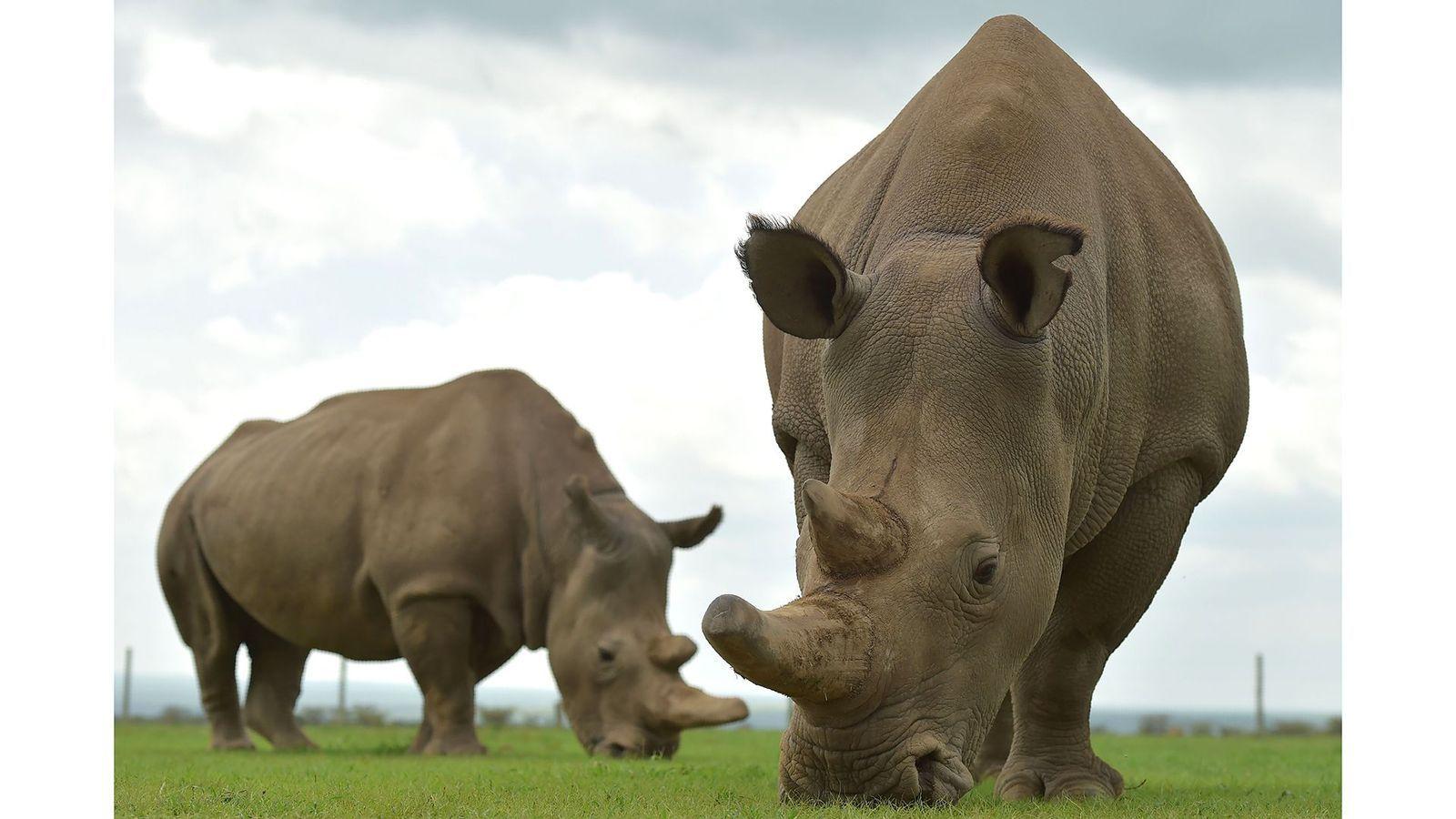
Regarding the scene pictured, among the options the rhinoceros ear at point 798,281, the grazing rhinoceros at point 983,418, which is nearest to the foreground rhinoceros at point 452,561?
the grazing rhinoceros at point 983,418

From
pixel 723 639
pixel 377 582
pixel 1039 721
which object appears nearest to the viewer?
pixel 723 639

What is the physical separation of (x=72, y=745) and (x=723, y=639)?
1851 millimetres

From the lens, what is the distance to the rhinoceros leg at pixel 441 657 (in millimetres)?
12820

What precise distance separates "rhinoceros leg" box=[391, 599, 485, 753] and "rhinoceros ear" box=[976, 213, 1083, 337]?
25.3 feet

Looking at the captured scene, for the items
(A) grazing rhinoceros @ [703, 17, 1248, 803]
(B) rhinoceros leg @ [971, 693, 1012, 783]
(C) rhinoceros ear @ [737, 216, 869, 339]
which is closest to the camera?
(A) grazing rhinoceros @ [703, 17, 1248, 803]

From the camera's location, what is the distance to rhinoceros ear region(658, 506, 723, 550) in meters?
13.6

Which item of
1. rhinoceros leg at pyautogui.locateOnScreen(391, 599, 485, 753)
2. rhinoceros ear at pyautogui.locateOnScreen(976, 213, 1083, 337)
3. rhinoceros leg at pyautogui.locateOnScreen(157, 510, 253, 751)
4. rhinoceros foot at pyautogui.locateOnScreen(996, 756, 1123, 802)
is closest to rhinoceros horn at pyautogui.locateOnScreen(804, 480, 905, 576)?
rhinoceros ear at pyautogui.locateOnScreen(976, 213, 1083, 337)

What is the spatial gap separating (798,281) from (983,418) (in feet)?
2.75

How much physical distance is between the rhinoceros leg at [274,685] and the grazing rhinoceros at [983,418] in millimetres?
8447

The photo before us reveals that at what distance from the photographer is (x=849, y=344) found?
20.2 feet

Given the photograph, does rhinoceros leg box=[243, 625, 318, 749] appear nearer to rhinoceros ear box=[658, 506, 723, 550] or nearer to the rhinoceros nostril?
rhinoceros ear box=[658, 506, 723, 550]

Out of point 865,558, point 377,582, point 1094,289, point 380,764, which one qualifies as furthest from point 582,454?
point 865,558

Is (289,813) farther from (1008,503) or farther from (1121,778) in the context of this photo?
(1121,778)

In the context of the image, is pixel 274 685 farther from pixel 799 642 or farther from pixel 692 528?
pixel 799 642
